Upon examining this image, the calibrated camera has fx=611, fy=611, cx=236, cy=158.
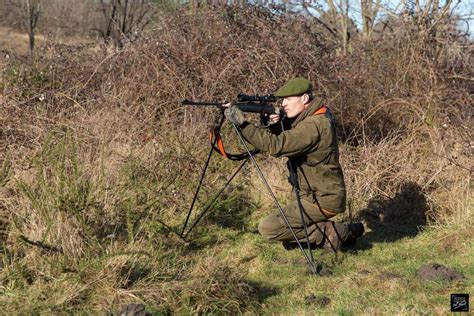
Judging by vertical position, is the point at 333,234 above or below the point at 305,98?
Answer: below

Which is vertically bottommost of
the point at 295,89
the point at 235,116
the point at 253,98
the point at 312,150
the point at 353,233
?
the point at 353,233

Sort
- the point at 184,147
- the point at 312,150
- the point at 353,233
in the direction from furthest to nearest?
1. the point at 184,147
2. the point at 353,233
3. the point at 312,150

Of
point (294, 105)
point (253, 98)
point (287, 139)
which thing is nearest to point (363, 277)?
point (287, 139)

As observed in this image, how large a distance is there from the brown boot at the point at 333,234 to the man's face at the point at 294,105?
3.52 ft

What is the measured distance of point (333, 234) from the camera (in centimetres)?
557

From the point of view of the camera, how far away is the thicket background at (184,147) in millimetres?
4375

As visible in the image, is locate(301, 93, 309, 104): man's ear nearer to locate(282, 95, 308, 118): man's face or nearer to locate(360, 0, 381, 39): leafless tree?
locate(282, 95, 308, 118): man's face

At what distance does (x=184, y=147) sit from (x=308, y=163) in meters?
2.08

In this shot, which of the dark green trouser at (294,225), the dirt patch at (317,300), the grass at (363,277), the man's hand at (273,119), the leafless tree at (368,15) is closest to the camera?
the grass at (363,277)

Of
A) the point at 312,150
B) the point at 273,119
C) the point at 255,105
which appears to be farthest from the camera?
the point at 273,119

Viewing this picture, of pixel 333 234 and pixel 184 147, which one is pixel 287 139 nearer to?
pixel 333 234

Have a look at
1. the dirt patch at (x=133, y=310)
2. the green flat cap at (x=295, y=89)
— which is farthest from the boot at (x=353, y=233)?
the dirt patch at (x=133, y=310)

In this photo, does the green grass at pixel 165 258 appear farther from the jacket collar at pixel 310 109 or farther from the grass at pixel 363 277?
the jacket collar at pixel 310 109

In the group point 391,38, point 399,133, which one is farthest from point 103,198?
point 391,38
